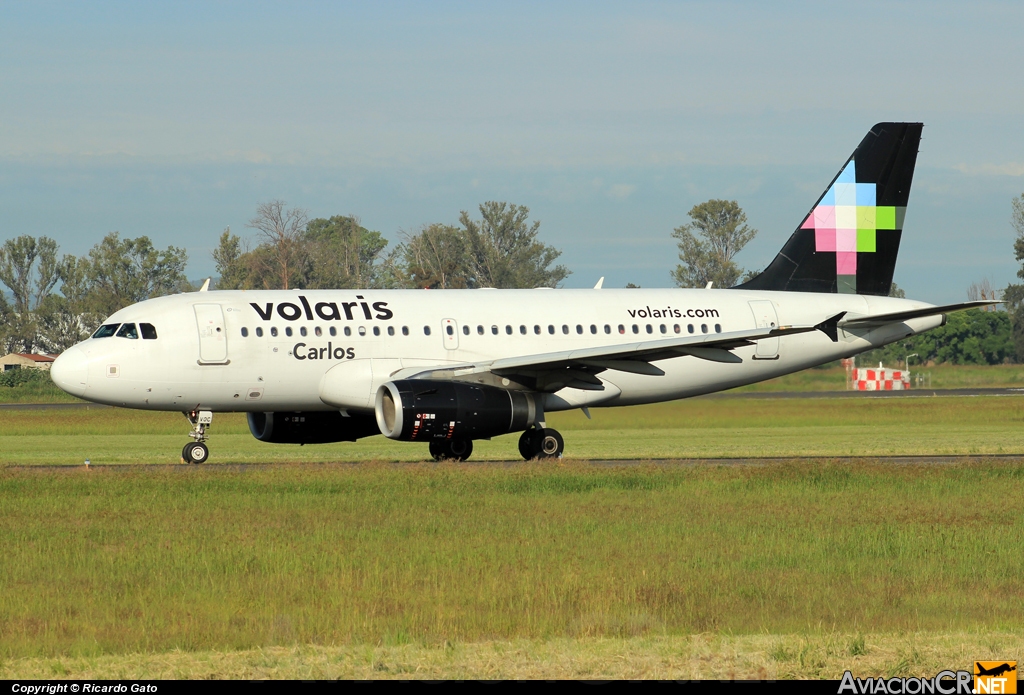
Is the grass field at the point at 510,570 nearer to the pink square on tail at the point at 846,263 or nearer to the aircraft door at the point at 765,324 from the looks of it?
the aircraft door at the point at 765,324

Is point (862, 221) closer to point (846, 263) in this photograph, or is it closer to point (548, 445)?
point (846, 263)

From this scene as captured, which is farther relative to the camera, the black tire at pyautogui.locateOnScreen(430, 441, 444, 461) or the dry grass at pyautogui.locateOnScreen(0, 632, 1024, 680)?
the black tire at pyautogui.locateOnScreen(430, 441, 444, 461)

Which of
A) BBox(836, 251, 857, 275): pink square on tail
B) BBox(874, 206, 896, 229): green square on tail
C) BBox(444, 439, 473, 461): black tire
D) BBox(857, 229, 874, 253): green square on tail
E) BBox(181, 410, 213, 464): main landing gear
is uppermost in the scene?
BBox(874, 206, 896, 229): green square on tail

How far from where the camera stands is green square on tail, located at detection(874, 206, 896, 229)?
104 feet

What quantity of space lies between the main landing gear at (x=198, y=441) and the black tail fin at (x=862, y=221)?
12.9 metres

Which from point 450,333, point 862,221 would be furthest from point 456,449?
point 862,221

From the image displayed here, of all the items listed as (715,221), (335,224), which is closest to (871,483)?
(715,221)

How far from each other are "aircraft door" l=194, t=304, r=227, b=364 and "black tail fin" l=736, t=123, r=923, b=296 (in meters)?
12.4

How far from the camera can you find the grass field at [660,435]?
2973 centimetres

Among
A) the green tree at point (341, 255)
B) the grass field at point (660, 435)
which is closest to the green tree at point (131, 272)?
the green tree at point (341, 255)

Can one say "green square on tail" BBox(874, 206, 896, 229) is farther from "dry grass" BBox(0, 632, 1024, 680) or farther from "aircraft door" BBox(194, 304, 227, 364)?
"dry grass" BBox(0, 632, 1024, 680)

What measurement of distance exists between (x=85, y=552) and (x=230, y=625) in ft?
13.9

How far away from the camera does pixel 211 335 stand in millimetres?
25750

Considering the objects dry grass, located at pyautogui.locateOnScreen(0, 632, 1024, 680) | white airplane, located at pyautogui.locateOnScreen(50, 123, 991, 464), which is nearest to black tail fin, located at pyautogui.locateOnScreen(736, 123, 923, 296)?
white airplane, located at pyautogui.locateOnScreen(50, 123, 991, 464)
